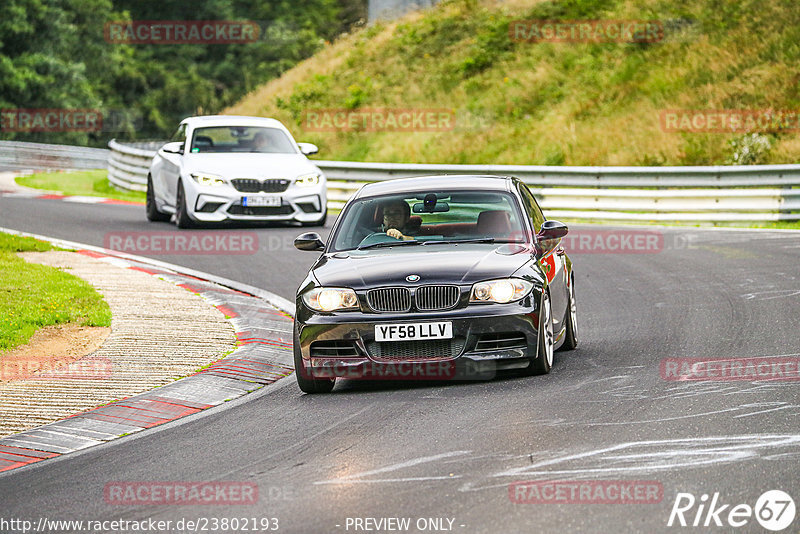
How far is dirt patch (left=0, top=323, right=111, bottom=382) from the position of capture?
972 cm

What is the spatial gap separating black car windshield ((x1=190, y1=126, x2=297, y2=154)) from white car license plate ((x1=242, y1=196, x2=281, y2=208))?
4.37ft

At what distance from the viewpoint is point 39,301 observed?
12.5 m

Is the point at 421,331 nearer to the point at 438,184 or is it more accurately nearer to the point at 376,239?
the point at 376,239

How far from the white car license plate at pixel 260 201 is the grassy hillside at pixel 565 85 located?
1022 cm

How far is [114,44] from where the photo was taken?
64.8 m

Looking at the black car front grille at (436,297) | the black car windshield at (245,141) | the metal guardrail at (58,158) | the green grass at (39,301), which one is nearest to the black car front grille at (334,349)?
the black car front grille at (436,297)

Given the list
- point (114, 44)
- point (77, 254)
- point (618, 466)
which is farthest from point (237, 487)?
point (114, 44)

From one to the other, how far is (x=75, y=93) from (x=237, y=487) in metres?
51.5

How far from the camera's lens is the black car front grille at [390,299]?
8.70m

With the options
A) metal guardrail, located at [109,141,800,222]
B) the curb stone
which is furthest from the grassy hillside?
the curb stone

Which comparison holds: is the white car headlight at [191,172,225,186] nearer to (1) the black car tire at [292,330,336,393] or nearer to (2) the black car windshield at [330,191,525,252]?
(2) the black car windshield at [330,191,525,252]

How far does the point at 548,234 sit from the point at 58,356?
4111 mm

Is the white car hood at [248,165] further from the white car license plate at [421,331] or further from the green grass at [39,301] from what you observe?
the white car license plate at [421,331]

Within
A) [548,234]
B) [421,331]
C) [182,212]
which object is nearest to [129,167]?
[182,212]
